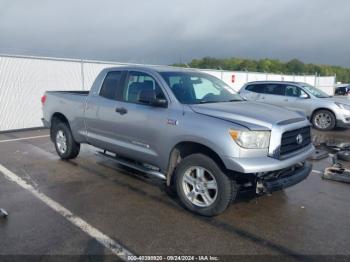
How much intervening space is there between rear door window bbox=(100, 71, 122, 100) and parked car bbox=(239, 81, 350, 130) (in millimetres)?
7181

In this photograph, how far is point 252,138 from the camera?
149 inches

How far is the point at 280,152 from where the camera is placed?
3.94 m

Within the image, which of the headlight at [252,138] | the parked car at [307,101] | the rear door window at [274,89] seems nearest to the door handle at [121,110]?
the headlight at [252,138]

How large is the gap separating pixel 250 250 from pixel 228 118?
1520 mm

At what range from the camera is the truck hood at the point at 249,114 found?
3.88 meters

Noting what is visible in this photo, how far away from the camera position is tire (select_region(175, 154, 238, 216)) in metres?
3.93

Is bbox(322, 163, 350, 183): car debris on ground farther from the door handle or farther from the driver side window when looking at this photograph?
the driver side window

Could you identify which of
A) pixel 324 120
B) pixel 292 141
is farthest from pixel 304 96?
pixel 292 141

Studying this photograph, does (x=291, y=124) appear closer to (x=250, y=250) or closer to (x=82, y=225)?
(x=250, y=250)

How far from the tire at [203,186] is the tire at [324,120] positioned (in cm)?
872

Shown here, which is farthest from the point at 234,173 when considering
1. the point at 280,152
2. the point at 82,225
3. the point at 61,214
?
the point at 61,214

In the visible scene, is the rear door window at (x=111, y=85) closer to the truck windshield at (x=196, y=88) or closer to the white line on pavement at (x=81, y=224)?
the truck windshield at (x=196, y=88)

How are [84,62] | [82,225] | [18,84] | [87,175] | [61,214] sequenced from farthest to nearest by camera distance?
[84,62], [18,84], [87,175], [61,214], [82,225]

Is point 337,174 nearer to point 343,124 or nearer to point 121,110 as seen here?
point 121,110
